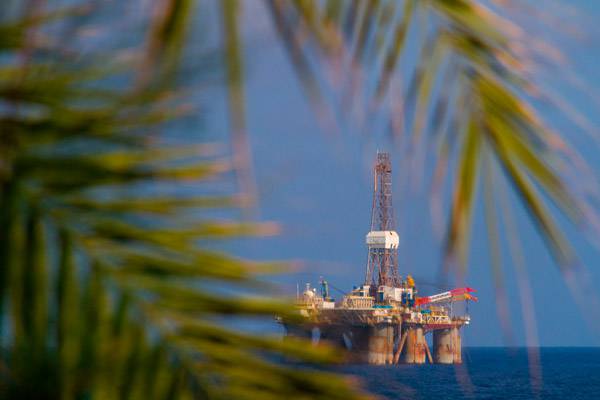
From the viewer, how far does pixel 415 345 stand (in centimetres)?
7631

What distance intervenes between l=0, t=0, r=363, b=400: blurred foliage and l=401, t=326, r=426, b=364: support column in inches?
2967

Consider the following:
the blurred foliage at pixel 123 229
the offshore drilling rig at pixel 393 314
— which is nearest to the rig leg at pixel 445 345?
the offshore drilling rig at pixel 393 314

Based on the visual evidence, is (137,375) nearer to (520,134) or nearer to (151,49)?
(151,49)

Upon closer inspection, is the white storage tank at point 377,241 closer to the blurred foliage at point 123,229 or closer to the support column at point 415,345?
the support column at point 415,345

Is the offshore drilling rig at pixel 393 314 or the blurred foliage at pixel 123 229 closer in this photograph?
the blurred foliage at pixel 123 229

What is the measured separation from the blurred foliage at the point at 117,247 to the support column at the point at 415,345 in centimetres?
7536

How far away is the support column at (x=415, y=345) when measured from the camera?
7569 cm

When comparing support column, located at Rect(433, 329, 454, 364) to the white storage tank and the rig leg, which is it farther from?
the white storage tank

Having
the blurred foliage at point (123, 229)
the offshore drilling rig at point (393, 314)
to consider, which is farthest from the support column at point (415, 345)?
the blurred foliage at point (123, 229)

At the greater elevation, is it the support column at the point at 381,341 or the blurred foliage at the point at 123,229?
the support column at the point at 381,341

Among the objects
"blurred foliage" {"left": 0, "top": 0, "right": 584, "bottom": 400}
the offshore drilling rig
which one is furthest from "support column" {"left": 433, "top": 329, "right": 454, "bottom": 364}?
"blurred foliage" {"left": 0, "top": 0, "right": 584, "bottom": 400}

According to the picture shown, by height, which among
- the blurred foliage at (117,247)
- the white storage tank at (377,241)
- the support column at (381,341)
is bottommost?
the blurred foliage at (117,247)

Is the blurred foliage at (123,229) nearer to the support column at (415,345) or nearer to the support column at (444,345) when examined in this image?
the support column at (415,345)

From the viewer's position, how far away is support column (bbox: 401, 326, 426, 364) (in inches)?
2980
